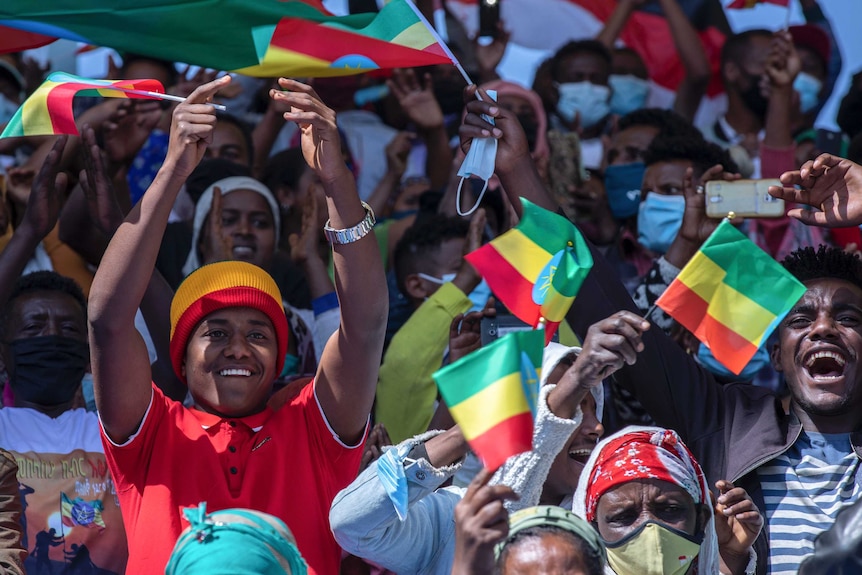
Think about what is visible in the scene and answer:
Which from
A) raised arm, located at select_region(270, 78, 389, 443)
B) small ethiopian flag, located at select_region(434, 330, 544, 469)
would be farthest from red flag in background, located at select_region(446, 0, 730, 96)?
small ethiopian flag, located at select_region(434, 330, 544, 469)

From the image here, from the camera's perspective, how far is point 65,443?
491 cm

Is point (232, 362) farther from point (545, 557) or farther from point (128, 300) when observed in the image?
point (545, 557)

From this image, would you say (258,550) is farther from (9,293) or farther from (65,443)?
(9,293)

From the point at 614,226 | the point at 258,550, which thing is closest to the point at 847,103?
the point at 614,226

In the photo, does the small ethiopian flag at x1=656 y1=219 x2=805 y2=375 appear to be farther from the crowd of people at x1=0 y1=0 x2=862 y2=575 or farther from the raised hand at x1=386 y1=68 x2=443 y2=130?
the raised hand at x1=386 y1=68 x2=443 y2=130

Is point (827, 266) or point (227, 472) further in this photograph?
point (827, 266)

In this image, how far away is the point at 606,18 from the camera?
28.4ft

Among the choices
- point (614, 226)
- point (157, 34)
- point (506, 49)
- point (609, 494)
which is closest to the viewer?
point (609, 494)

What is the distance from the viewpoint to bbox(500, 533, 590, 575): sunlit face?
10.8ft

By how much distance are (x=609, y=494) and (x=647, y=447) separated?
0.61ft

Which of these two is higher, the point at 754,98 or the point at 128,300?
the point at 128,300

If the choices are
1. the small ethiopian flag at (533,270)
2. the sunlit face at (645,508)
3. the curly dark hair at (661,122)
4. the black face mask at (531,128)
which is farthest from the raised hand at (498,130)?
the black face mask at (531,128)

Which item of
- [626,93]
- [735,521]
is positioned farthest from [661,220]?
[735,521]

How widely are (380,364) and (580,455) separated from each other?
0.92 m
